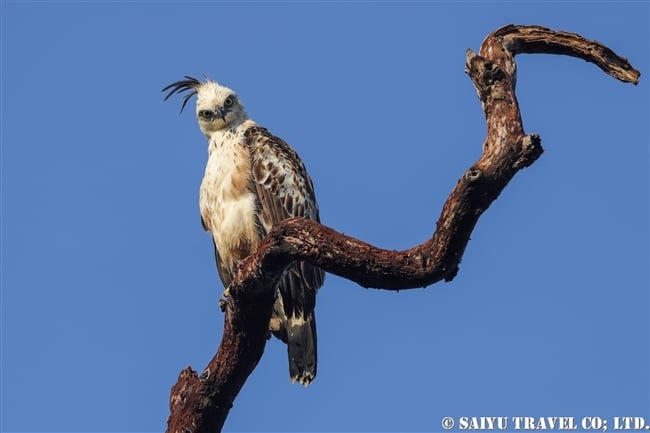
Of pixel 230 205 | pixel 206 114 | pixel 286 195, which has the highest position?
pixel 206 114

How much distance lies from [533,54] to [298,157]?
11.9 ft

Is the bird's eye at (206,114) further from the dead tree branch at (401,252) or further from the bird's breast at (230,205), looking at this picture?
the dead tree branch at (401,252)

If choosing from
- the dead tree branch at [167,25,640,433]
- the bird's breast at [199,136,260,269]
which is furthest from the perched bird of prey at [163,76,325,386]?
the dead tree branch at [167,25,640,433]

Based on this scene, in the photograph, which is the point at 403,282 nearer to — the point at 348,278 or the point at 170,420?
the point at 348,278

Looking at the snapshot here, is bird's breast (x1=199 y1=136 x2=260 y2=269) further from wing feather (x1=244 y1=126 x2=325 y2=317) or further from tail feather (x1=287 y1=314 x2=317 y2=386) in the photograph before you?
tail feather (x1=287 y1=314 x2=317 y2=386)

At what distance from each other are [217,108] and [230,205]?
1164mm

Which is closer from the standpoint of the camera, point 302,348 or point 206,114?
point 302,348

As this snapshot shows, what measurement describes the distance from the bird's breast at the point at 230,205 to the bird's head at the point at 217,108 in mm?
476

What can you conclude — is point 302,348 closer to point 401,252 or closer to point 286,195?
point 286,195

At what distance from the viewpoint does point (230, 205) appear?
9586 millimetres

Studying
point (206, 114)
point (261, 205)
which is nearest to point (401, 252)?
point (261, 205)

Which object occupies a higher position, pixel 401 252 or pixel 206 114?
pixel 206 114

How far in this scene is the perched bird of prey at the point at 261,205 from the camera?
933 centimetres

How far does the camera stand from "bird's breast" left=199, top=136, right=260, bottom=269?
955cm
